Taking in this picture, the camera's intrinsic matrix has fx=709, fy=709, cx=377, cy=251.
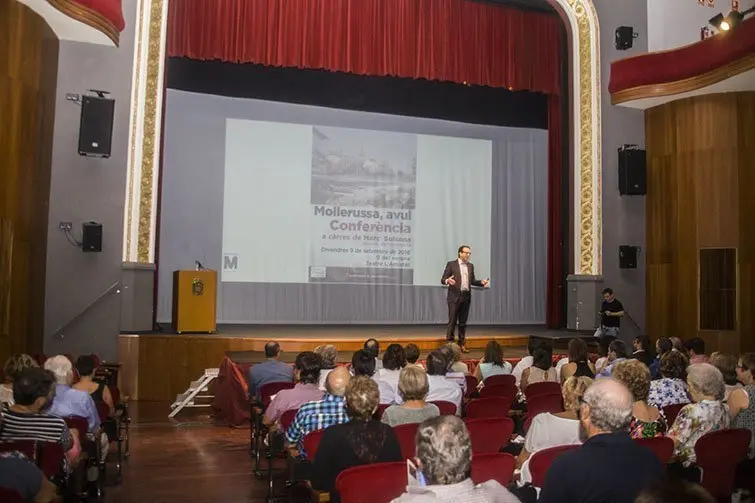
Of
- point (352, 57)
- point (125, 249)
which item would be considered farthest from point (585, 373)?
point (352, 57)

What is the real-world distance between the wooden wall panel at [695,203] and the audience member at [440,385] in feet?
21.8

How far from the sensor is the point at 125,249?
8875mm

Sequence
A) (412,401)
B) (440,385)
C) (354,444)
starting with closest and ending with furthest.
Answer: (354,444) → (412,401) → (440,385)

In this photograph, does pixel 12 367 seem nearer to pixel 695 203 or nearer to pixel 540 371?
pixel 540 371

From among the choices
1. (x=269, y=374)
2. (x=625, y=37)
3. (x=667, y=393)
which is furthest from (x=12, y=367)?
(x=625, y=37)

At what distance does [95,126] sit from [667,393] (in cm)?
686

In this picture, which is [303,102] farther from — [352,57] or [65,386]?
[65,386]

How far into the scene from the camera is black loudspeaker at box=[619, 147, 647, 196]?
426 inches

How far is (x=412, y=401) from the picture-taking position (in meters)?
3.51

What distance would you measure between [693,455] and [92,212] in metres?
7.42

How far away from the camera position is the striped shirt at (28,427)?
10.3 ft

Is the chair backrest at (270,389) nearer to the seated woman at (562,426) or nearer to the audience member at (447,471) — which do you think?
the seated woman at (562,426)

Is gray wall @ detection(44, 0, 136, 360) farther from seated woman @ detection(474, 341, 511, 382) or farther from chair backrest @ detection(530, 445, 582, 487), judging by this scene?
chair backrest @ detection(530, 445, 582, 487)

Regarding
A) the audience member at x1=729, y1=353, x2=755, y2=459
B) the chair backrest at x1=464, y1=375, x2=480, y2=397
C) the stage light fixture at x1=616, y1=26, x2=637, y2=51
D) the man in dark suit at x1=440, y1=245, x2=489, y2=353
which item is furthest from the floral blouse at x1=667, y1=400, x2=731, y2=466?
the stage light fixture at x1=616, y1=26, x2=637, y2=51
